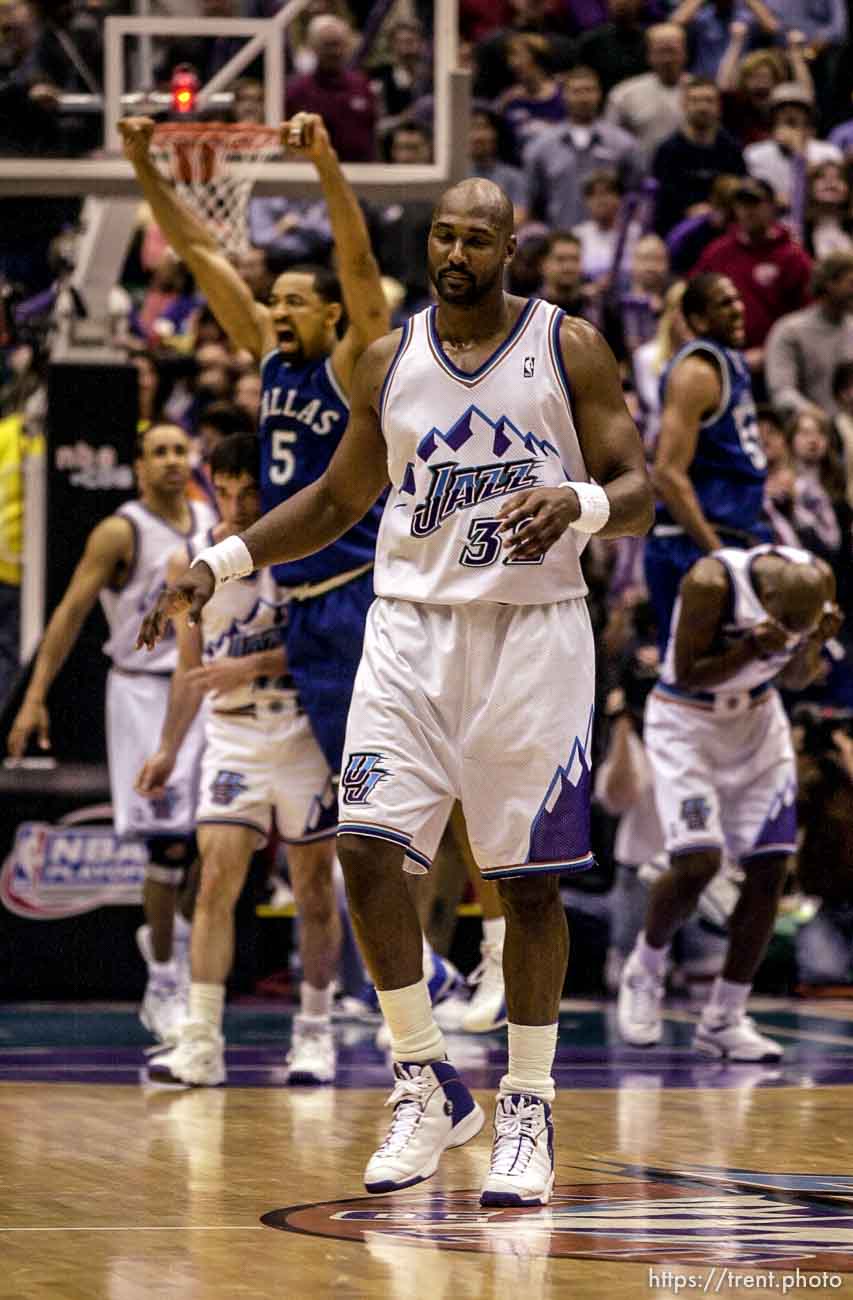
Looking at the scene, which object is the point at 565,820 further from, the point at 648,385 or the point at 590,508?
the point at 648,385

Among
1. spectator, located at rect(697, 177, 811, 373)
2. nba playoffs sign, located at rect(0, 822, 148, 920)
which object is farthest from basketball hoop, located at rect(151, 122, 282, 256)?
spectator, located at rect(697, 177, 811, 373)

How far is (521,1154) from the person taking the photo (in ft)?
15.7

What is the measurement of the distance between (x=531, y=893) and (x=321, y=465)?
8.05 feet

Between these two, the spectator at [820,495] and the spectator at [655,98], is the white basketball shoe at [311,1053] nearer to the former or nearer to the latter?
the spectator at [820,495]

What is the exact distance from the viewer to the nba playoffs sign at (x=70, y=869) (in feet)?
32.4

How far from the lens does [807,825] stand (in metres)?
10.5

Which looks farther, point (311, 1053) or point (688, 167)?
point (688, 167)

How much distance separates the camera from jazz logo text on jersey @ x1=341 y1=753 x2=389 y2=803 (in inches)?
193

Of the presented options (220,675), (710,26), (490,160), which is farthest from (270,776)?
(710,26)

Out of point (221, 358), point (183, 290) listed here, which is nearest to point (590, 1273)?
point (221, 358)

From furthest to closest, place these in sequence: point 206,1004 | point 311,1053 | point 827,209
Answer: point 827,209, point 311,1053, point 206,1004

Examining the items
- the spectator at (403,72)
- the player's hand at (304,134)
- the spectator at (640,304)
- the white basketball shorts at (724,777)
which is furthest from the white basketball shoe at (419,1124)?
the spectator at (403,72)

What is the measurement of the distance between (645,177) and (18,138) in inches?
275

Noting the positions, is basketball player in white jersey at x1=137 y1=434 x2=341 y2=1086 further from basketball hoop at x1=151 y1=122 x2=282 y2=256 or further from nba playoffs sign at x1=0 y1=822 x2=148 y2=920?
nba playoffs sign at x1=0 y1=822 x2=148 y2=920
